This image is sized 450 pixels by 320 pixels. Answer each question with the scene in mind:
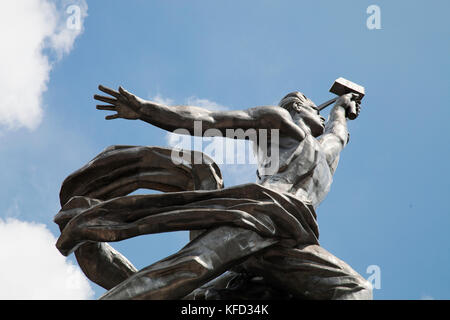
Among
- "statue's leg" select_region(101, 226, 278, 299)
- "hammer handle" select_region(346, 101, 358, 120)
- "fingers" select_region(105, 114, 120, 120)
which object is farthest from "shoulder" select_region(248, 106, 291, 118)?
"hammer handle" select_region(346, 101, 358, 120)

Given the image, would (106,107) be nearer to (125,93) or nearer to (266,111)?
(125,93)

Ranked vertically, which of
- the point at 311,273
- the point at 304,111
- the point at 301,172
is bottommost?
the point at 311,273

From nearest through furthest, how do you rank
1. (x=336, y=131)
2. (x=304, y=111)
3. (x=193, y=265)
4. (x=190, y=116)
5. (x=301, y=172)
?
(x=193, y=265)
(x=190, y=116)
(x=301, y=172)
(x=304, y=111)
(x=336, y=131)

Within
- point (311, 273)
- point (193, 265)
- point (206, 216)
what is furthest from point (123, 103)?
point (311, 273)

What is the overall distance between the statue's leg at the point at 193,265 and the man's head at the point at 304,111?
106 inches

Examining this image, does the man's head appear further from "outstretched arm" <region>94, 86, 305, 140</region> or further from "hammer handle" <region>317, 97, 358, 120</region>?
"hammer handle" <region>317, 97, 358, 120</region>

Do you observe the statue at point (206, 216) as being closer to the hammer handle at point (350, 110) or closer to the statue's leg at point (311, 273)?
the statue's leg at point (311, 273)

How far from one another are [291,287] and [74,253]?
106 inches

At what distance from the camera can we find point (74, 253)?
908 centimetres

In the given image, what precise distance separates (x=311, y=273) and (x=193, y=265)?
4.67ft

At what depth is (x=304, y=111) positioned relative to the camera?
10648 mm

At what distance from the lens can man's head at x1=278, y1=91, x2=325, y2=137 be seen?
1053 centimetres

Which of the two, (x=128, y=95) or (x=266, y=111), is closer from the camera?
(x=128, y=95)

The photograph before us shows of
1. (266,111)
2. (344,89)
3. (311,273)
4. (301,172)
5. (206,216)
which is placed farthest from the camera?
(344,89)
